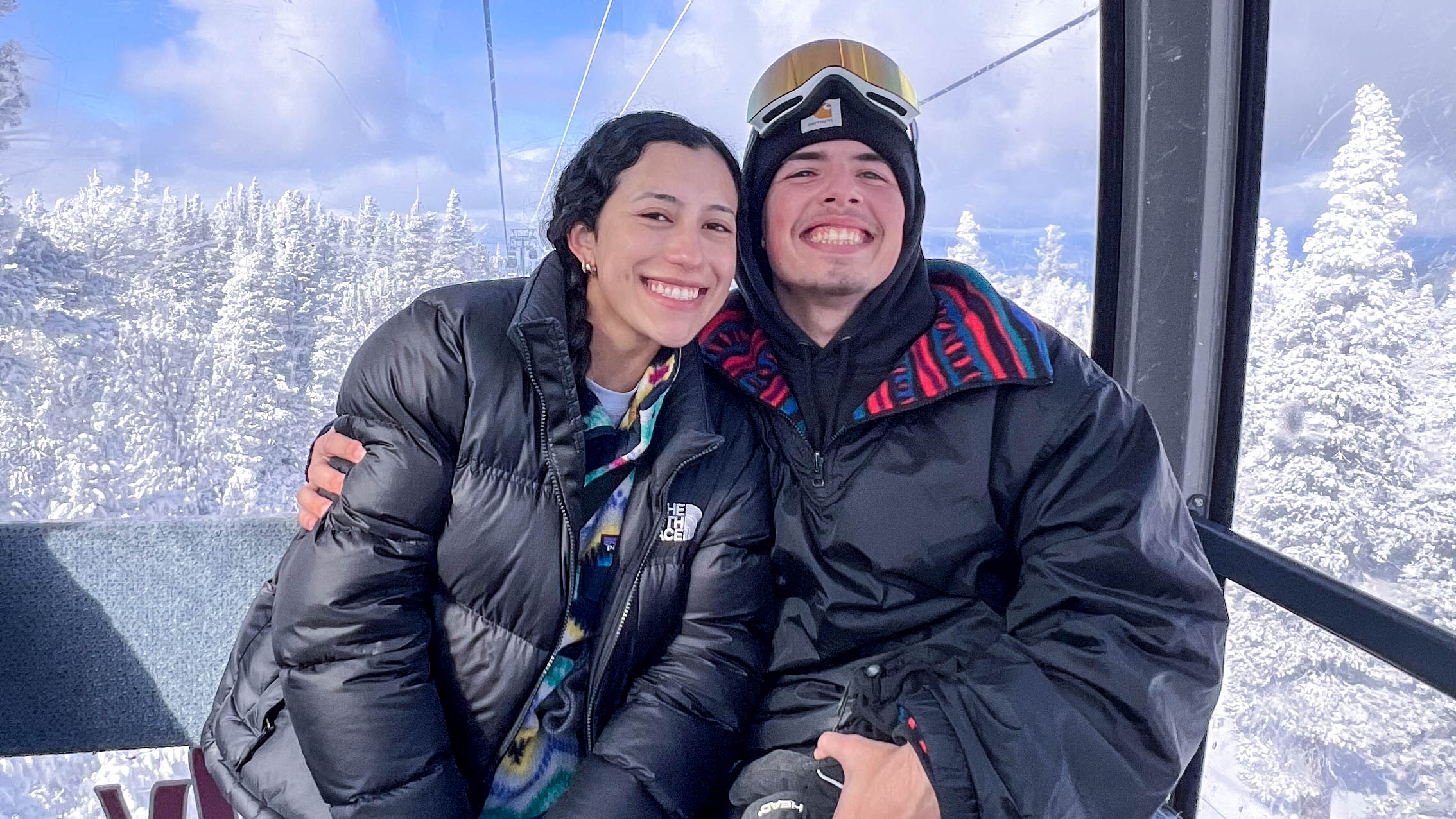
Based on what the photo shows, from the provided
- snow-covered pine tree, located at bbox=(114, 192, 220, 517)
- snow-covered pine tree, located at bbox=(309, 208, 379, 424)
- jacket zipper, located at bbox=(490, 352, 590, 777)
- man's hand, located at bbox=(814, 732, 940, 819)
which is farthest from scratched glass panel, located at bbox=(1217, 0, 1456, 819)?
snow-covered pine tree, located at bbox=(114, 192, 220, 517)

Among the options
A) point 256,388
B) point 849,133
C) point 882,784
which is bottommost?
point 882,784

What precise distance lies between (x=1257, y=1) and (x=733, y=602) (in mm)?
1931

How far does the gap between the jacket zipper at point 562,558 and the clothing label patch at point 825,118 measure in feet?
2.67

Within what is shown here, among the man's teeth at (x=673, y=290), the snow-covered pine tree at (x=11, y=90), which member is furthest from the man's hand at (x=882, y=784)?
the snow-covered pine tree at (x=11, y=90)

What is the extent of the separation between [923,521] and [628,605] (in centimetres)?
60

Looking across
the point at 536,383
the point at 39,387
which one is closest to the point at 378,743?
the point at 536,383

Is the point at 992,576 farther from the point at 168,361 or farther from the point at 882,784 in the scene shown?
the point at 168,361

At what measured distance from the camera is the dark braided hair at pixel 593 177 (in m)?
1.59

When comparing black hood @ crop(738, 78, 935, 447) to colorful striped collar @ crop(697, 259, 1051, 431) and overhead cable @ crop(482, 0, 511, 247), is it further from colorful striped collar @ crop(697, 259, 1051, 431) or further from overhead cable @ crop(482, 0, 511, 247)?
overhead cable @ crop(482, 0, 511, 247)

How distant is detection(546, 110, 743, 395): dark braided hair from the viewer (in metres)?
1.59

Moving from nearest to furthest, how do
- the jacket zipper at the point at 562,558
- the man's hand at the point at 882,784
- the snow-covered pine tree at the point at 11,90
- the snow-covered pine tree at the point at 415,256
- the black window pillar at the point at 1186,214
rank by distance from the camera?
the man's hand at the point at 882,784 < the jacket zipper at the point at 562,558 < the snow-covered pine tree at the point at 11,90 < the black window pillar at the point at 1186,214 < the snow-covered pine tree at the point at 415,256

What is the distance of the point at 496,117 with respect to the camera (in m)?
2.11

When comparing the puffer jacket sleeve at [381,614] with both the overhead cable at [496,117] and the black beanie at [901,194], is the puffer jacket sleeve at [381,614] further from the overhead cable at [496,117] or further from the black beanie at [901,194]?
the overhead cable at [496,117]

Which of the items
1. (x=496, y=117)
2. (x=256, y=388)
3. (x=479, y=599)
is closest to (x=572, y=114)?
(x=496, y=117)
